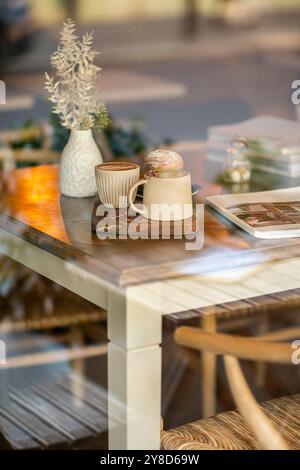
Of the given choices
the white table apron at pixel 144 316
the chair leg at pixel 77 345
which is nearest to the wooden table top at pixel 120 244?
the white table apron at pixel 144 316

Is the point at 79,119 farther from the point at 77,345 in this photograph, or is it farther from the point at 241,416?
the point at 77,345

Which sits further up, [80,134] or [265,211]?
[80,134]

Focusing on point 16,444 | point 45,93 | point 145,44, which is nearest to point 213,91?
point 145,44

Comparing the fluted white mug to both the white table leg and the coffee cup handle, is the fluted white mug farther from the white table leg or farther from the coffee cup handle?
the white table leg

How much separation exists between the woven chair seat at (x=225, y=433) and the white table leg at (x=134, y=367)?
4cm

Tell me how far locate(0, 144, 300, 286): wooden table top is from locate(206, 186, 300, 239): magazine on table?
14mm

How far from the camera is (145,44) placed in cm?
532

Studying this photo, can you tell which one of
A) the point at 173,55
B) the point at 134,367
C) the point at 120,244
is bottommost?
the point at 134,367

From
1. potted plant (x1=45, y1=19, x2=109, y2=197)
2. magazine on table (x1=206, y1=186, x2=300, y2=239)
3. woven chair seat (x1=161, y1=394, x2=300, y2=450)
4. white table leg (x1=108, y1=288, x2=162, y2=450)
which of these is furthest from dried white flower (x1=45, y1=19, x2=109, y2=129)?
woven chair seat (x1=161, y1=394, x2=300, y2=450)

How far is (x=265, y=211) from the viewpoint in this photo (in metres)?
1.32

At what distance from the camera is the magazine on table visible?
4.02ft

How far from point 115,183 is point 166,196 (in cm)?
10

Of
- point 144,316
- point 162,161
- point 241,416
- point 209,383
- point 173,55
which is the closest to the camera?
point 144,316

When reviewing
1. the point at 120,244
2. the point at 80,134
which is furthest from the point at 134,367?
the point at 80,134
